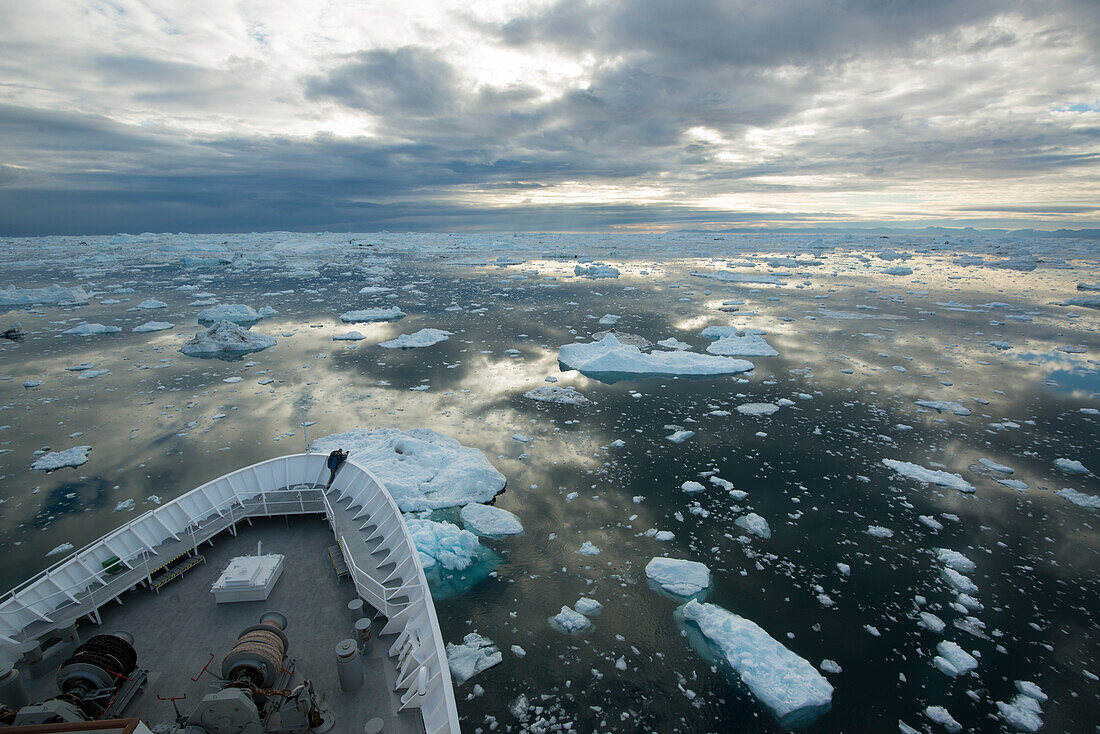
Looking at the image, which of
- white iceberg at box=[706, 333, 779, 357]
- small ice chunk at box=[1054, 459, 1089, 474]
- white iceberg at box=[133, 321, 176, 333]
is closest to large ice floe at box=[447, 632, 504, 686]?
small ice chunk at box=[1054, 459, 1089, 474]

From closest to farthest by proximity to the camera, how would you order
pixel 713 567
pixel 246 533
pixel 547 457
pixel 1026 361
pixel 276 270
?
pixel 246 533 < pixel 713 567 < pixel 547 457 < pixel 1026 361 < pixel 276 270

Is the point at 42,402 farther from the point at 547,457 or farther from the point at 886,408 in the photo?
the point at 886,408

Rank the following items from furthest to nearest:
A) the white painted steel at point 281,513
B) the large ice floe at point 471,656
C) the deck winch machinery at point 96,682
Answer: the large ice floe at point 471,656
the white painted steel at point 281,513
the deck winch machinery at point 96,682

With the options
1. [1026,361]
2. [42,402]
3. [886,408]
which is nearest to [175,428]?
[42,402]

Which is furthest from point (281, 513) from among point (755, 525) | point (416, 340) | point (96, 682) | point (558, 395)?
point (416, 340)

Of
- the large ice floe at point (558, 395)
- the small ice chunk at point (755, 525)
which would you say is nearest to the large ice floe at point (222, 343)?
the large ice floe at point (558, 395)

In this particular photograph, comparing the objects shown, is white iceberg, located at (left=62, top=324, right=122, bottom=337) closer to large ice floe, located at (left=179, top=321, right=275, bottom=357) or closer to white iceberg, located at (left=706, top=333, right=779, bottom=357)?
large ice floe, located at (left=179, top=321, right=275, bottom=357)

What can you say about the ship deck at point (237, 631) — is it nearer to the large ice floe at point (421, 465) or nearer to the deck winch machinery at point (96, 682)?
the deck winch machinery at point (96, 682)
